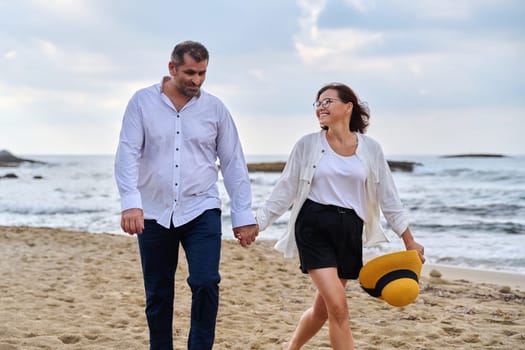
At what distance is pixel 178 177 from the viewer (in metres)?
3.57

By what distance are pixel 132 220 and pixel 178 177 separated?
1.17 ft

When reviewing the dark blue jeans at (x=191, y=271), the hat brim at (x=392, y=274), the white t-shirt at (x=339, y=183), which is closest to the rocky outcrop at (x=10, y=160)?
the dark blue jeans at (x=191, y=271)

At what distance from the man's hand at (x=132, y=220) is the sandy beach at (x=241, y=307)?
6.19ft

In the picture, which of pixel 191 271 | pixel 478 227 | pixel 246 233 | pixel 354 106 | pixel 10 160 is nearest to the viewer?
pixel 191 271

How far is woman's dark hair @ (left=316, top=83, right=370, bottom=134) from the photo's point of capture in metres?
4.04

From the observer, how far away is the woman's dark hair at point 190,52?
3.55m

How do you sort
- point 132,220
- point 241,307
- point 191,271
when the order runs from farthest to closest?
point 241,307 → point 191,271 → point 132,220

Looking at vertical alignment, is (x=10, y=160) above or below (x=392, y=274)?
below

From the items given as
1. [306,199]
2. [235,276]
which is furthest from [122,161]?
[235,276]

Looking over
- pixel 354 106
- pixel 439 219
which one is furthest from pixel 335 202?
pixel 439 219

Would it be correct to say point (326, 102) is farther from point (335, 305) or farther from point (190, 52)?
point (335, 305)

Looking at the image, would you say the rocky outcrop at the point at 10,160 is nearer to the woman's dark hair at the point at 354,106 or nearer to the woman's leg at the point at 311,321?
the woman's leg at the point at 311,321

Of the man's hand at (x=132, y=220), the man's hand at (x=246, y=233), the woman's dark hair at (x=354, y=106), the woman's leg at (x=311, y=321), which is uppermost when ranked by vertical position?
the woman's dark hair at (x=354, y=106)

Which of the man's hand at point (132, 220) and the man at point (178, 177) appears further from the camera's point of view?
the man at point (178, 177)
